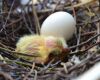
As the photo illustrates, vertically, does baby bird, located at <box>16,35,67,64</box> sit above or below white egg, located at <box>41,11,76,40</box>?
below

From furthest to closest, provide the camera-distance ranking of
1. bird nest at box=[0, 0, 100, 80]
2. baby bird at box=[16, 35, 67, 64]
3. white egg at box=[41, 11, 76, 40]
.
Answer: white egg at box=[41, 11, 76, 40] < baby bird at box=[16, 35, 67, 64] < bird nest at box=[0, 0, 100, 80]

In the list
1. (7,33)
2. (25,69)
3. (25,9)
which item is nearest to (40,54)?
(25,69)

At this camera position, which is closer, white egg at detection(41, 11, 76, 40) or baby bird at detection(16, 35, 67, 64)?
baby bird at detection(16, 35, 67, 64)

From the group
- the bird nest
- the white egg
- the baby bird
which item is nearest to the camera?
the bird nest

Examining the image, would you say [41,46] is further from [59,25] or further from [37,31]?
[37,31]

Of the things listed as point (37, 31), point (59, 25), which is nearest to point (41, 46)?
point (59, 25)
